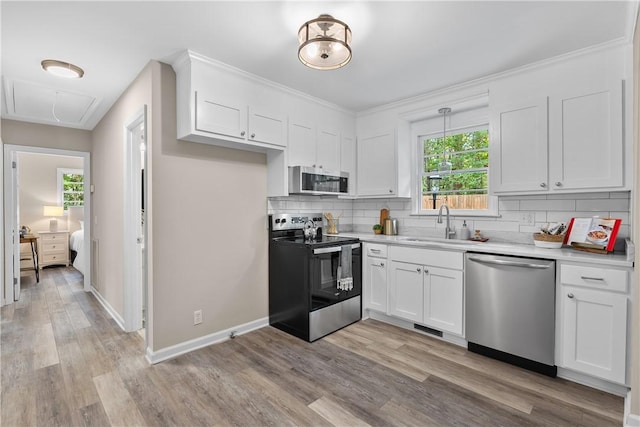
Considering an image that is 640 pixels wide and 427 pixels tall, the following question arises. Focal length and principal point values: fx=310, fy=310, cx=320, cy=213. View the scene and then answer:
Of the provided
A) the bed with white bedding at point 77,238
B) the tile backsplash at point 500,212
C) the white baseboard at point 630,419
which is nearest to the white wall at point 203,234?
the tile backsplash at point 500,212

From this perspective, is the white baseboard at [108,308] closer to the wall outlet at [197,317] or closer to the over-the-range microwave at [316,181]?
the wall outlet at [197,317]

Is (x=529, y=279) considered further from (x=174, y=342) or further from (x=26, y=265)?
(x=26, y=265)

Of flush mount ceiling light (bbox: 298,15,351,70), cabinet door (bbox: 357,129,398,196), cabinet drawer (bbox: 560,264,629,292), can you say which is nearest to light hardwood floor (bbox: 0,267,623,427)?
cabinet drawer (bbox: 560,264,629,292)

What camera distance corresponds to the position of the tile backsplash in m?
2.51

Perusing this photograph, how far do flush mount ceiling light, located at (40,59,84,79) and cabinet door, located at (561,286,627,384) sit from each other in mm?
4270

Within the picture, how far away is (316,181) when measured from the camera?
11.0 ft

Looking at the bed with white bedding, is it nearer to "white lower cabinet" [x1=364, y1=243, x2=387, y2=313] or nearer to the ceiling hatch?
the ceiling hatch

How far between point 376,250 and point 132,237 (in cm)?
254

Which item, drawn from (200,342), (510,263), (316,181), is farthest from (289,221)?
(510,263)

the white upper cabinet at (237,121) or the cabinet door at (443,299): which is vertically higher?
the white upper cabinet at (237,121)

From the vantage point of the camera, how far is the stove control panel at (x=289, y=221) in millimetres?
3404

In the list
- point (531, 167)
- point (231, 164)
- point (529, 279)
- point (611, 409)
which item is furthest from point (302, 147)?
point (611, 409)

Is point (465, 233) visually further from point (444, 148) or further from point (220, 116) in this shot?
point (220, 116)

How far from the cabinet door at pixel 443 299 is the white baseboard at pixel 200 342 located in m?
1.69
